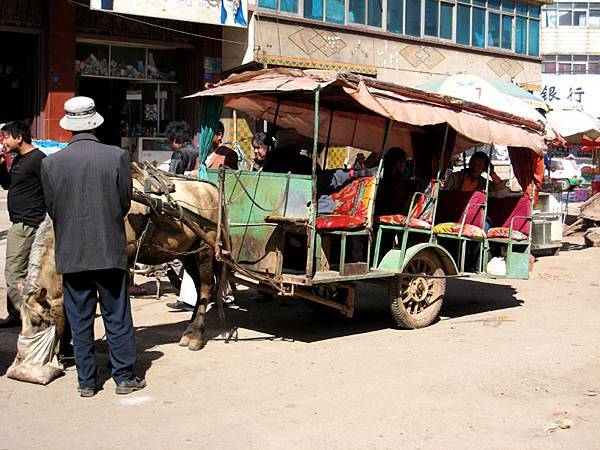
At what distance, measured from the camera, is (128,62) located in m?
19.6

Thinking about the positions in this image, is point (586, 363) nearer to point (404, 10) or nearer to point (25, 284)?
point (25, 284)

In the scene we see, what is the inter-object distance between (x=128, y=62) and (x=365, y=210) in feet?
42.0

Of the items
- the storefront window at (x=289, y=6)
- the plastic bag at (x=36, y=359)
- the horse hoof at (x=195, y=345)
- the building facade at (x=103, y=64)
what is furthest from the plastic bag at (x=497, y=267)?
the storefront window at (x=289, y=6)

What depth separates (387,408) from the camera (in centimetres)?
589

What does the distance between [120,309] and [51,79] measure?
12780 mm

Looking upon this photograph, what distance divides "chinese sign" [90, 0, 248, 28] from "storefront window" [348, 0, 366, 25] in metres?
3.95

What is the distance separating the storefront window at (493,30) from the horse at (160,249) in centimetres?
2183

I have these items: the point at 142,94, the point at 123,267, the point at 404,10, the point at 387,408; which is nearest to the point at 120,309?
the point at 123,267

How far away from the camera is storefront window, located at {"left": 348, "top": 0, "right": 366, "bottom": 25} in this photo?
75.2 feet

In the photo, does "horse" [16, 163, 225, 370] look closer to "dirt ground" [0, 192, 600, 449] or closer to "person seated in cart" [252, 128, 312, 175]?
"dirt ground" [0, 192, 600, 449]

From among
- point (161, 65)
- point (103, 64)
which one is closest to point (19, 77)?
point (103, 64)

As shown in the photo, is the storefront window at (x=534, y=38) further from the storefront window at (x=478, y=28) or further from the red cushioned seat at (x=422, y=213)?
the red cushioned seat at (x=422, y=213)

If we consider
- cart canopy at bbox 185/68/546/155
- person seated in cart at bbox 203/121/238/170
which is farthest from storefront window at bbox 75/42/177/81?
cart canopy at bbox 185/68/546/155

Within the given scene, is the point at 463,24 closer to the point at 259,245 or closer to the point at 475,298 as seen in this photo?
the point at 475,298
